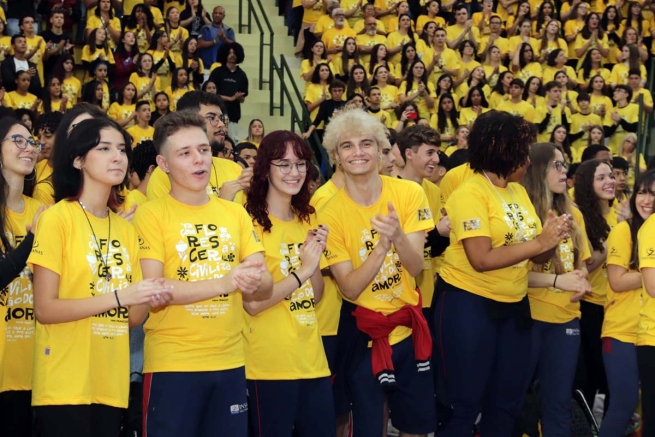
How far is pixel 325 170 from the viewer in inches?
490

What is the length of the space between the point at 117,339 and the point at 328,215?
1.53 meters

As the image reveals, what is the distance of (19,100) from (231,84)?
9.25 ft

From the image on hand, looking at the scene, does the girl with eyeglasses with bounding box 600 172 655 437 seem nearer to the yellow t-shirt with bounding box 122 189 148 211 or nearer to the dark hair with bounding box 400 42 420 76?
the yellow t-shirt with bounding box 122 189 148 211

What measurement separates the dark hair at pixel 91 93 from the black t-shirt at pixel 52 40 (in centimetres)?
73

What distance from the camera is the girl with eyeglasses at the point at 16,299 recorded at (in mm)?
4422

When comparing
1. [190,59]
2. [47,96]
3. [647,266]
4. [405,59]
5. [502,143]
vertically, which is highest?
[405,59]

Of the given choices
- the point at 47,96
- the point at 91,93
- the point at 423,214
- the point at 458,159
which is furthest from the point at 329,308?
the point at 47,96

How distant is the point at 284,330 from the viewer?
185 inches

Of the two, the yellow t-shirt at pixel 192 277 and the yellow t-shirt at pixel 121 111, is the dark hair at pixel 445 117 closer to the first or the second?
the yellow t-shirt at pixel 121 111

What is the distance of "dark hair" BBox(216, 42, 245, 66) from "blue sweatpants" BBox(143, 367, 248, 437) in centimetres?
927

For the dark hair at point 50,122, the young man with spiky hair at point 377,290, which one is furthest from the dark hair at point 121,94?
the young man with spiky hair at point 377,290

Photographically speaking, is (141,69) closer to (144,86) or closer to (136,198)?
(144,86)

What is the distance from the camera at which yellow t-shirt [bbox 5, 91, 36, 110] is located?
11344 mm

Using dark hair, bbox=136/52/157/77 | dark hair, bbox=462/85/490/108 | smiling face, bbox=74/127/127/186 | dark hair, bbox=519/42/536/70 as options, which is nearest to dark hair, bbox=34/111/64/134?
smiling face, bbox=74/127/127/186
